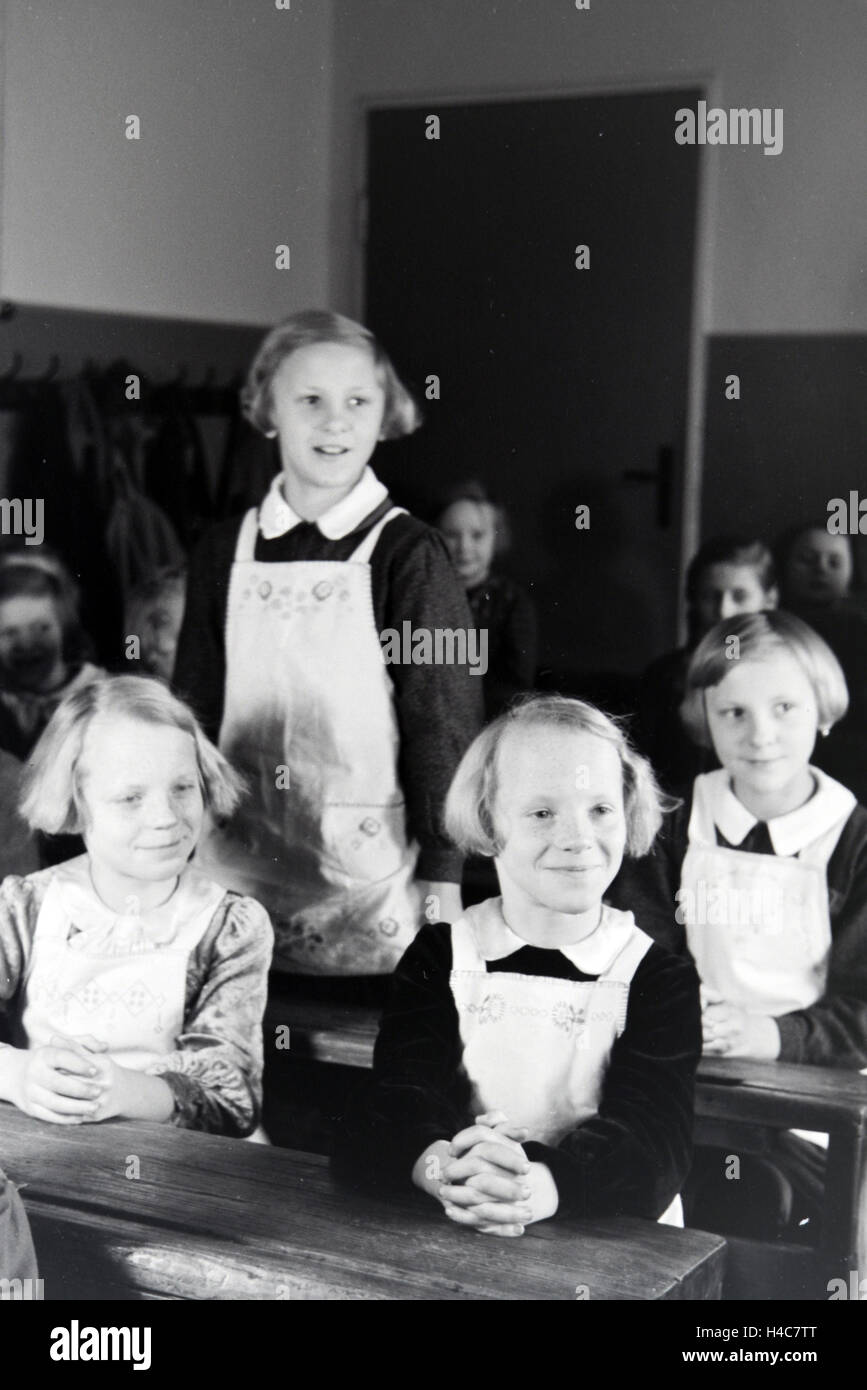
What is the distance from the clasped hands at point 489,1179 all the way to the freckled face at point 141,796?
0.45 metres

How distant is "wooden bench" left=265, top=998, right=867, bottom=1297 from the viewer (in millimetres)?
1759

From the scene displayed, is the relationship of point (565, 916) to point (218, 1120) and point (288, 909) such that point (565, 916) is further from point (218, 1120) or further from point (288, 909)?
point (218, 1120)

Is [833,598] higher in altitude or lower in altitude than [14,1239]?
higher

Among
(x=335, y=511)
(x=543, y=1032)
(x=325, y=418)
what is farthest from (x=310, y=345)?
(x=543, y=1032)

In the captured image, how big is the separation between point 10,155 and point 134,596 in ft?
1.75

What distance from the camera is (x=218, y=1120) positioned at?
1.87m

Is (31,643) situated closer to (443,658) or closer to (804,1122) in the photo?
(443,658)

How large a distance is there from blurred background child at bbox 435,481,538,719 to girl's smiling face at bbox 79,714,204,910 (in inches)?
14.5

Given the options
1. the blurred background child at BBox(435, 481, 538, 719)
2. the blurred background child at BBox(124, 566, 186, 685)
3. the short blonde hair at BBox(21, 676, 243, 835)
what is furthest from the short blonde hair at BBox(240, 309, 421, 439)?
the short blonde hair at BBox(21, 676, 243, 835)

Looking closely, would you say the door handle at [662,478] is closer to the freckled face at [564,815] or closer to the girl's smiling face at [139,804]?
the freckled face at [564,815]

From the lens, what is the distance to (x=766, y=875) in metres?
1.81

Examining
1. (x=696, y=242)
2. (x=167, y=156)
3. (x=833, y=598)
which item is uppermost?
(x=167, y=156)

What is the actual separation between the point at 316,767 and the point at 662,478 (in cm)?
51

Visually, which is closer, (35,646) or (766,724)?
(766,724)
